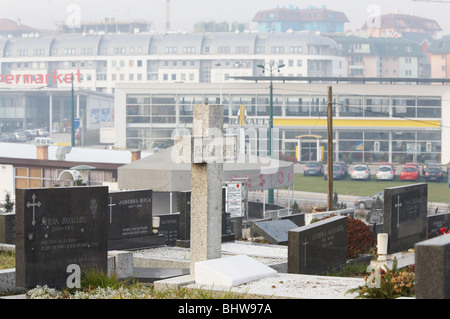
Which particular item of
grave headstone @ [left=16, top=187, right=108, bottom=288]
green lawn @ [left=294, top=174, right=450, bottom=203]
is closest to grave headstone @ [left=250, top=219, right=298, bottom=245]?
grave headstone @ [left=16, top=187, right=108, bottom=288]

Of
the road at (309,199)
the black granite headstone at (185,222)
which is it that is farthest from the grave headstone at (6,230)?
the road at (309,199)

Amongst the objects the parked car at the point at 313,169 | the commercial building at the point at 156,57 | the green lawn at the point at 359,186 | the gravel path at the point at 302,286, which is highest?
the commercial building at the point at 156,57

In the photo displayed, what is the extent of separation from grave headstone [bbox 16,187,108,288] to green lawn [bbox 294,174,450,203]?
139 ft

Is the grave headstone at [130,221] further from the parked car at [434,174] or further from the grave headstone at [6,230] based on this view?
the parked car at [434,174]

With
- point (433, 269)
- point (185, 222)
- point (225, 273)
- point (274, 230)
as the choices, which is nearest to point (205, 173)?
point (225, 273)

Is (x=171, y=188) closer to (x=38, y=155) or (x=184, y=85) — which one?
(x=38, y=155)

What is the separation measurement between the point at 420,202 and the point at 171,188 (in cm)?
1267

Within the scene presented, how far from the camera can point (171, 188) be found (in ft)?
106

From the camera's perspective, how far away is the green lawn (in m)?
58.7

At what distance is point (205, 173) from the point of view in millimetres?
14547

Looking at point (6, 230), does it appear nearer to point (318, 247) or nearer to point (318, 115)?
point (318, 247)

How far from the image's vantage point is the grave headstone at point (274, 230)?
2261 centimetres

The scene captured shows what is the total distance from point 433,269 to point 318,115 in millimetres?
69777

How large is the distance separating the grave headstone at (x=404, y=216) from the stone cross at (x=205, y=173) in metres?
5.91
